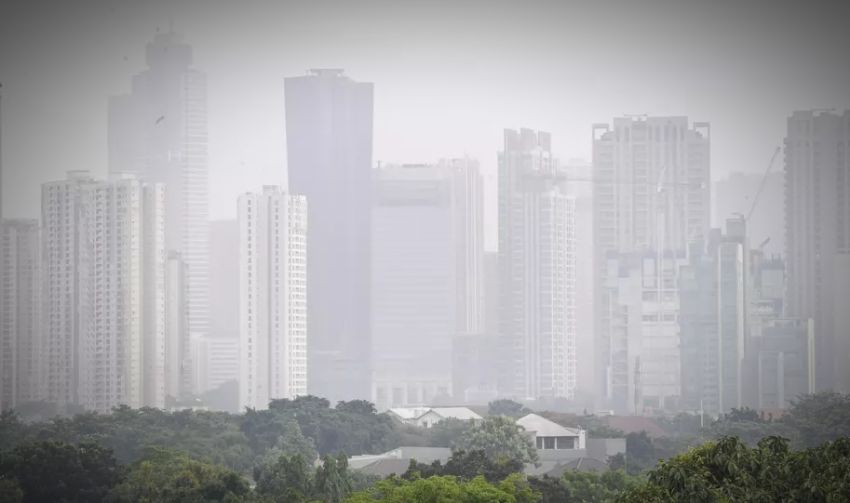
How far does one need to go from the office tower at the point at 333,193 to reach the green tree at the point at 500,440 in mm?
56807

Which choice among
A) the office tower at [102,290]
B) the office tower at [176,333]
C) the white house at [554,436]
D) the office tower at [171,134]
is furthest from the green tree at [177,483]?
the office tower at [171,134]

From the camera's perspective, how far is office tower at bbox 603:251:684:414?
3110 inches

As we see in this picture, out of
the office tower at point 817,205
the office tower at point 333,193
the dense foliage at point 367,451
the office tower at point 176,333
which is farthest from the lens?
the office tower at point 333,193

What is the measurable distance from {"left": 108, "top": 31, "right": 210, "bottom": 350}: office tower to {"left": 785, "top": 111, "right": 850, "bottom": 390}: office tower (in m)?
30.1

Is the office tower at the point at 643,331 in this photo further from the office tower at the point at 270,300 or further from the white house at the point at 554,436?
the white house at the point at 554,436

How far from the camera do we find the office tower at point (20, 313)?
2635 inches

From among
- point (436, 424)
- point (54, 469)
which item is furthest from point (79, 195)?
point (54, 469)

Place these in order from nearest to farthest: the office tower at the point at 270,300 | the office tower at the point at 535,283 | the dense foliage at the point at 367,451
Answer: the dense foliage at the point at 367,451 < the office tower at the point at 270,300 < the office tower at the point at 535,283

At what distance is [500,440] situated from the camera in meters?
36.2

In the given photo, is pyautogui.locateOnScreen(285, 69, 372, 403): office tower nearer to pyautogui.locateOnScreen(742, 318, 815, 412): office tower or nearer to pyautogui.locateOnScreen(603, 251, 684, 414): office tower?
pyautogui.locateOnScreen(603, 251, 684, 414): office tower

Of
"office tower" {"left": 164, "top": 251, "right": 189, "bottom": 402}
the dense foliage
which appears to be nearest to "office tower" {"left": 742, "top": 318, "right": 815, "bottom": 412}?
the dense foliage

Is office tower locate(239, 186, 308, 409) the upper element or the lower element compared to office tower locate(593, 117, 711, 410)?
lower

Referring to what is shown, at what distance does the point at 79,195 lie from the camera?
6669 cm

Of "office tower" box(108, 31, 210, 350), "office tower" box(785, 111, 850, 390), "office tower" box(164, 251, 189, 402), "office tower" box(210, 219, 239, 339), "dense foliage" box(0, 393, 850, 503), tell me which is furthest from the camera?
"office tower" box(108, 31, 210, 350)
